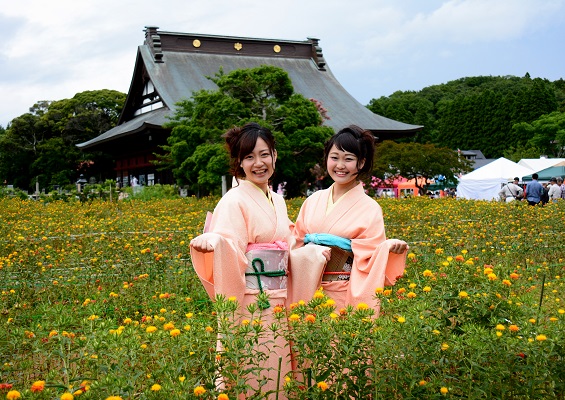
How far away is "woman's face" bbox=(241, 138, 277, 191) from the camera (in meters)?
3.02

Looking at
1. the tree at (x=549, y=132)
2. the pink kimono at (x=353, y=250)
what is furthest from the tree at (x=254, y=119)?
the tree at (x=549, y=132)

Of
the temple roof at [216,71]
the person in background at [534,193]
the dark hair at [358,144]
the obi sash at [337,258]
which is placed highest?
the temple roof at [216,71]

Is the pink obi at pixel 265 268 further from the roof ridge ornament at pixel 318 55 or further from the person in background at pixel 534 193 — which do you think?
the roof ridge ornament at pixel 318 55

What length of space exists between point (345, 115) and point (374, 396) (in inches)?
933

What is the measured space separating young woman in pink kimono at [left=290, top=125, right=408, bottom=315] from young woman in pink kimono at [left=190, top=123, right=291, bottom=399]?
13cm

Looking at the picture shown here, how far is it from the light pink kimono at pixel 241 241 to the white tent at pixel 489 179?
61.2 feet

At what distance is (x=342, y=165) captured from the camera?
3.16 metres

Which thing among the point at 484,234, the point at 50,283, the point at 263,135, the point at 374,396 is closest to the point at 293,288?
the point at 263,135

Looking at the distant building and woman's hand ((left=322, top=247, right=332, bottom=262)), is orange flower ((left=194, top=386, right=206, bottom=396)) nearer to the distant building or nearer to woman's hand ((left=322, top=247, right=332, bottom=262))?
woman's hand ((left=322, top=247, right=332, bottom=262))

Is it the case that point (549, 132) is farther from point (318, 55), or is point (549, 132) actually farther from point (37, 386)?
point (37, 386)

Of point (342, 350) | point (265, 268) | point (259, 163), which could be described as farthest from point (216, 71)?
point (342, 350)

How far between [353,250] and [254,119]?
1182 centimetres

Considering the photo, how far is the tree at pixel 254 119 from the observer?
49.0 feet

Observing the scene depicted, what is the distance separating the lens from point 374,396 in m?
2.01
